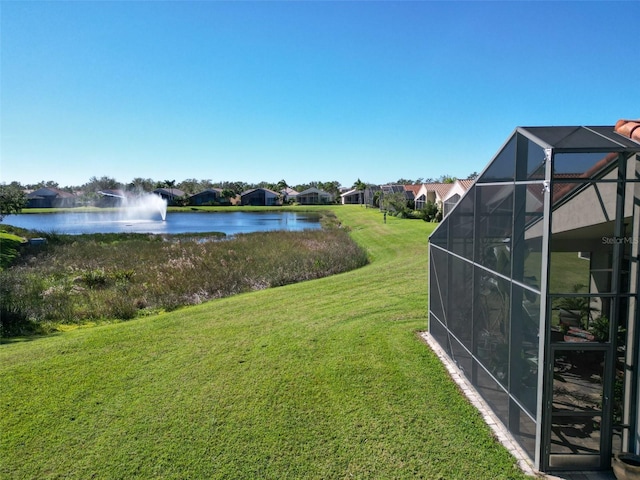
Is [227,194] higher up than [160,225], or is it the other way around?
[227,194]

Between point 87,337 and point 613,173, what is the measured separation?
10.1 meters

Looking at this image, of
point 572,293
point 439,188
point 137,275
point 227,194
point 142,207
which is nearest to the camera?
point 572,293

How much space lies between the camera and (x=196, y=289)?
48.2ft

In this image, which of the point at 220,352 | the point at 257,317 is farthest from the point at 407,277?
the point at 220,352

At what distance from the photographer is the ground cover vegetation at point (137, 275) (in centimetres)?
1205

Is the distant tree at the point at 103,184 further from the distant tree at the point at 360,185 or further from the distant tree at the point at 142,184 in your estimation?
the distant tree at the point at 360,185

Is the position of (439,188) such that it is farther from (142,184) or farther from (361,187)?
(142,184)

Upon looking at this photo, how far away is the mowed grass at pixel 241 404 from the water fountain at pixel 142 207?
182 feet

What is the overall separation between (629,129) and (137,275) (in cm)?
1642

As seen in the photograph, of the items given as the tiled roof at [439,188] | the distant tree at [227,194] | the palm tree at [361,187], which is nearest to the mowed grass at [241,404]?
the tiled roof at [439,188]

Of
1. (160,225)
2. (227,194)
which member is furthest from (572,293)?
(227,194)

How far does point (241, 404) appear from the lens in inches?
257

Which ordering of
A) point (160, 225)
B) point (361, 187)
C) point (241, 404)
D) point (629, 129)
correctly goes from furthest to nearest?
1. point (361, 187)
2. point (160, 225)
3. point (241, 404)
4. point (629, 129)

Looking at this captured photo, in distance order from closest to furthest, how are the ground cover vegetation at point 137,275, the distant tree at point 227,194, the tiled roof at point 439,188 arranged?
the ground cover vegetation at point 137,275 < the tiled roof at point 439,188 < the distant tree at point 227,194
